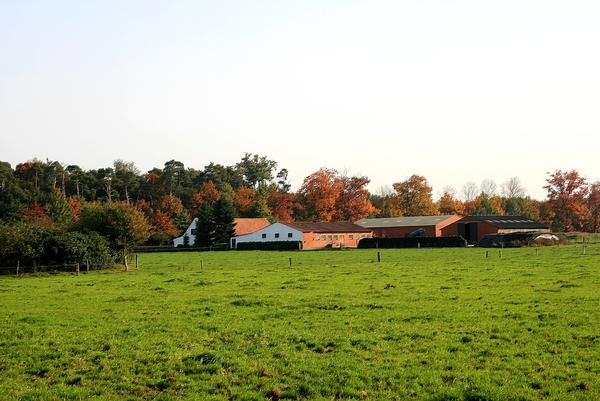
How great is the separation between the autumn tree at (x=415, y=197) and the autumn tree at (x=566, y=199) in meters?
22.5

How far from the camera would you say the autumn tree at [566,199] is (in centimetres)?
10925

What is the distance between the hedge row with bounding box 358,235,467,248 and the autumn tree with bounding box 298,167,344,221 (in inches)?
1158

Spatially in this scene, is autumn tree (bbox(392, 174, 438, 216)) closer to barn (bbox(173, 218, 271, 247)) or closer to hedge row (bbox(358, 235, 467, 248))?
barn (bbox(173, 218, 271, 247))

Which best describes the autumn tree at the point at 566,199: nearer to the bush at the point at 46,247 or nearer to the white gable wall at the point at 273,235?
the white gable wall at the point at 273,235

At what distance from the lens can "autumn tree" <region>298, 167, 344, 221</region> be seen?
4299 inches

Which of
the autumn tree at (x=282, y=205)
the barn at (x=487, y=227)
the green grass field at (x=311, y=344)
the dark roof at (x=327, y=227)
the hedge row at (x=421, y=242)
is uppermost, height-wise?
the autumn tree at (x=282, y=205)

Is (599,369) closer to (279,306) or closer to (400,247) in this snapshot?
(279,306)

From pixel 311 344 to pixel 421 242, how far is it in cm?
6222

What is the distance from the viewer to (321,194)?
109750mm

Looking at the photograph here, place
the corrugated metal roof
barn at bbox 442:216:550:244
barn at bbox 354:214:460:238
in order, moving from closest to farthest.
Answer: barn at bbox 442:216:550:244 → barn at bbox 354:214:460:238 → the corrugated metal roof

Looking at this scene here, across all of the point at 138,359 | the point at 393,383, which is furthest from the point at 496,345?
the point at 138,359

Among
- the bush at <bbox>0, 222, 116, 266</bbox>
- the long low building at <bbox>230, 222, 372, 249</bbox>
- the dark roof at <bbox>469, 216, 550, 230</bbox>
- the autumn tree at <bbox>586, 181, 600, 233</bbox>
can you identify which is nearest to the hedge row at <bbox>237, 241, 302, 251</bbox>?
the long low building at <bbox>230, 222, 372, 249</bbox>

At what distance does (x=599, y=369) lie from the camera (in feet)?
33.8


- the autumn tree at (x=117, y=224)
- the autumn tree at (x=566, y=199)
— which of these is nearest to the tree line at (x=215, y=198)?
the autumn tree at (x=566, y=199)
